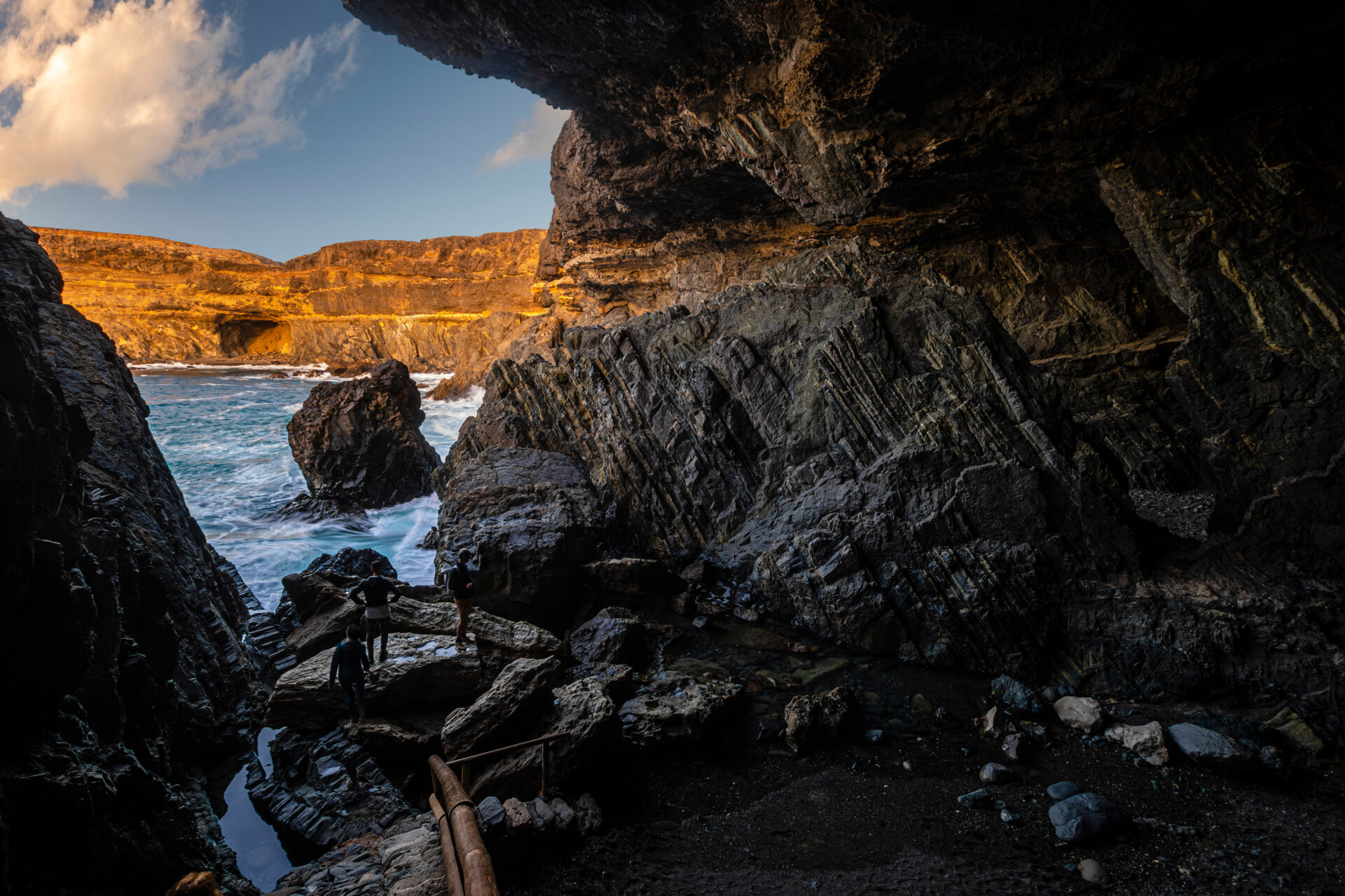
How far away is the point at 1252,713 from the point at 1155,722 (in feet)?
4.78

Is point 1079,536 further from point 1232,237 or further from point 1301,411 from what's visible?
point 1232,237

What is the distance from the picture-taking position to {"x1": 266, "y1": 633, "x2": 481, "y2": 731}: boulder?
7.44m

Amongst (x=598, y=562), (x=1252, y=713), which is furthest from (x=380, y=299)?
(x=1252, y=713)

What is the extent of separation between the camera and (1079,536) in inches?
356

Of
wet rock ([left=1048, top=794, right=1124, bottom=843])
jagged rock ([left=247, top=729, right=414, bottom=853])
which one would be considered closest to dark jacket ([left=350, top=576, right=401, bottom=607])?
jagged rock ([left=247, top=729, right=414, bottom=853])

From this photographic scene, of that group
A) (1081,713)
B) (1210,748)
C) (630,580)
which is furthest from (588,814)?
(1210,748)

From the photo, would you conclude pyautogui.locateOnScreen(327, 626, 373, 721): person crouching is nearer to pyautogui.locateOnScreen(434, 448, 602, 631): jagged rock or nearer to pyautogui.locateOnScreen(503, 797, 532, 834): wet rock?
pyautogui.locateOnScreen(503, 797, 532, 834): wet rock

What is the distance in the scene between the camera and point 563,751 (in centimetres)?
662

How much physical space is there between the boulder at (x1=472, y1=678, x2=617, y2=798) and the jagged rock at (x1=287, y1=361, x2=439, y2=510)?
15148mm

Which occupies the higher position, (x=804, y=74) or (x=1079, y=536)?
(x=804, y=74)

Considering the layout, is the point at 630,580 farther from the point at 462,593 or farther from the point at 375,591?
the point at 375,591

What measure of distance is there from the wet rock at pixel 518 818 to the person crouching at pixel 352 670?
2621 mm

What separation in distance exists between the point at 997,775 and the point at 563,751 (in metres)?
4.69

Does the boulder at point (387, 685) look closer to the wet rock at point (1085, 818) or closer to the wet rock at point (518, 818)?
the wet rock at point (518, 818)
